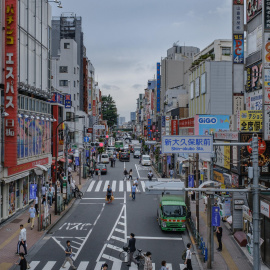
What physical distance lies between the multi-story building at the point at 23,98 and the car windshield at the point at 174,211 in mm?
9248

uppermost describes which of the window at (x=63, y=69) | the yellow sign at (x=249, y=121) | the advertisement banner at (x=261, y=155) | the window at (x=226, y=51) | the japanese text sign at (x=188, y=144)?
the window at (x=63, y=69)

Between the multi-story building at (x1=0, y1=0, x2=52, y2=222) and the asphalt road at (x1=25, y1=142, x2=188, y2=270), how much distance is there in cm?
487

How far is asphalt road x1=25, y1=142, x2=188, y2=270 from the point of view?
59.9 feet

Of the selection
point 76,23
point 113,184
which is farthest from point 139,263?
point 76,23

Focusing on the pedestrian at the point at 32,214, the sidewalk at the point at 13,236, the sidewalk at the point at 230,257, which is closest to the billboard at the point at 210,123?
the sidewalk at the point at 13,236

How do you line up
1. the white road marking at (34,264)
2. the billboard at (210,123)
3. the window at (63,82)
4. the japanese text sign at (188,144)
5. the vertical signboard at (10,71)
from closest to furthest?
the japanese text sign at (188,144) < the white road marking at (34,264) < the vertical signboard at (10,71) < the billboard at (210,123) < the window at (63,82)

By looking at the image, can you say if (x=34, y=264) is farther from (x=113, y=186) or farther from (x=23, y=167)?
(x=113, y=186)

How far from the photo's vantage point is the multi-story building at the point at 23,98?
25.2 meters

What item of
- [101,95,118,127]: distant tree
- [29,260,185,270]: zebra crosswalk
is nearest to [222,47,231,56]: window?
[29,260,185,270]: zebra crosswalk

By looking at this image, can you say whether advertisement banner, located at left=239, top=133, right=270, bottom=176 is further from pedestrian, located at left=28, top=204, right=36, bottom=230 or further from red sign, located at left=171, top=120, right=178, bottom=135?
red sign, located at left=171, top=120, right=178, bottom=135

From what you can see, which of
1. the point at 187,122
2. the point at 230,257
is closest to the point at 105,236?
the point at 230,257

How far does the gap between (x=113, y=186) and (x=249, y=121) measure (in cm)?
2371

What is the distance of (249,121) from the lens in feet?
78.7

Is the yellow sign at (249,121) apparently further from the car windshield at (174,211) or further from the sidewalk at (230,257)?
the sidewalk at (230,257)
